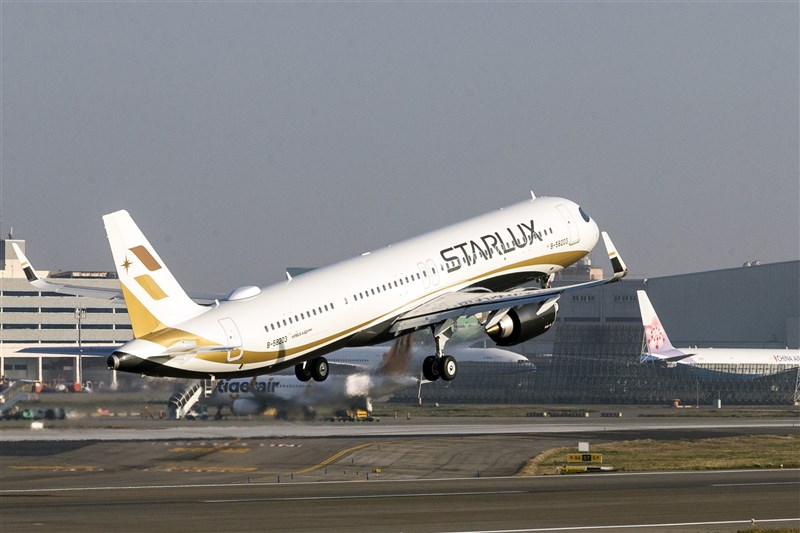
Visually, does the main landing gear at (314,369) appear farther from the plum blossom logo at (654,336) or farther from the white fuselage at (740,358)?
the plum blossom logo at (654,336)

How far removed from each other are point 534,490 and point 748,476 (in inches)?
619

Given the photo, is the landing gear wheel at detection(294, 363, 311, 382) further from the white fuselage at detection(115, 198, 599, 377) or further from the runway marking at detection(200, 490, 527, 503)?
the runway marking at detection(200, 490, 527, 503)

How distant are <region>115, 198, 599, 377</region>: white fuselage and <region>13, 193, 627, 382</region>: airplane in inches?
1.9

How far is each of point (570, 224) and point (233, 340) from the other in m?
23.7

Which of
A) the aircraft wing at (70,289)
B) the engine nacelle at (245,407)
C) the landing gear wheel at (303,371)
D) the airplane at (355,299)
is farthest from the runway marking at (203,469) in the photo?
the landing gear wheel at (303,371)

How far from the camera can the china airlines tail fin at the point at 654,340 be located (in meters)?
166

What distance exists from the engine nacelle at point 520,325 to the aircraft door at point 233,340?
41.6 feet

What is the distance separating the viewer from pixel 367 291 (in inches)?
2234

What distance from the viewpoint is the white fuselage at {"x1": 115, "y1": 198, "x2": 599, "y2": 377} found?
5181 centimetres

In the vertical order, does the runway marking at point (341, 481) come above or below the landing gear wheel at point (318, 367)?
below

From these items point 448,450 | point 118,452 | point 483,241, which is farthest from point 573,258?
point 118,452

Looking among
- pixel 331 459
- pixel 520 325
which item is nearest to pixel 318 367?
pixel 520 325

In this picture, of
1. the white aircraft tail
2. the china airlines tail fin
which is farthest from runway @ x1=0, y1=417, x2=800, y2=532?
the white aircraft tail

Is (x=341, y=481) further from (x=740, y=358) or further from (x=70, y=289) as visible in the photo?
(x=740, y=358)
